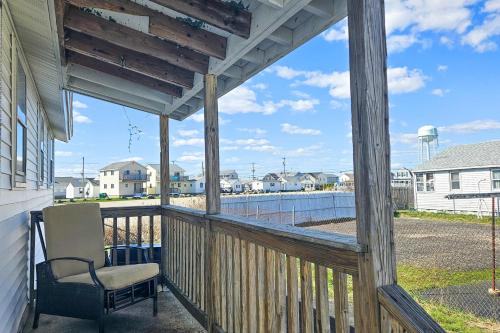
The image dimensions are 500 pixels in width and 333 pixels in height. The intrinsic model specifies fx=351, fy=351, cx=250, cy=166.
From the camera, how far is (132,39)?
112 inches

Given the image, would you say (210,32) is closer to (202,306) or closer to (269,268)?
(269,268)

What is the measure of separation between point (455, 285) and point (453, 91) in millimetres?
3171

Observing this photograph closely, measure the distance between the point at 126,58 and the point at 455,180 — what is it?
15.7m

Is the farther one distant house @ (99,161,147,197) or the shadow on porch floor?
distant house @ (99,161,147,197)

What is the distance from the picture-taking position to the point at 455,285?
4789mm

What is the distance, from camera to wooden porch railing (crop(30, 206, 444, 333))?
4.47ft

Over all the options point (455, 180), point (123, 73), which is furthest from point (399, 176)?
point (455, 180)

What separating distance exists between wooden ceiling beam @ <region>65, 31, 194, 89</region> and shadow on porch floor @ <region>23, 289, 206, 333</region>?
2218 millimetres

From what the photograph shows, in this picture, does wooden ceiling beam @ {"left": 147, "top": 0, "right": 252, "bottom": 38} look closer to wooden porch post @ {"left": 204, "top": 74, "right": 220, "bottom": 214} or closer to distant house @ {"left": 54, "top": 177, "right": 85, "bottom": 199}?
wooden porch post @ {"left": 204, "top": 74, "right": 220, "bottom": 214}

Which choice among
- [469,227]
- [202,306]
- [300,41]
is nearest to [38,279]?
[202,306]

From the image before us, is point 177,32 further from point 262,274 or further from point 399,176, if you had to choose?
point 399,176

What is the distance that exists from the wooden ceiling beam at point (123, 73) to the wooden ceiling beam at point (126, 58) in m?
0.34

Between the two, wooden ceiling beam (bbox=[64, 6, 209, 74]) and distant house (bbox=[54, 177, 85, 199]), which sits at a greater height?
wooden ceiling beam (bbox=[64, 6, 209, 74])

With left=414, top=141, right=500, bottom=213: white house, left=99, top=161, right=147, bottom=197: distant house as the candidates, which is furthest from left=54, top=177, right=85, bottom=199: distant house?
left=414, top=141, right=500, bottom=213: white house
